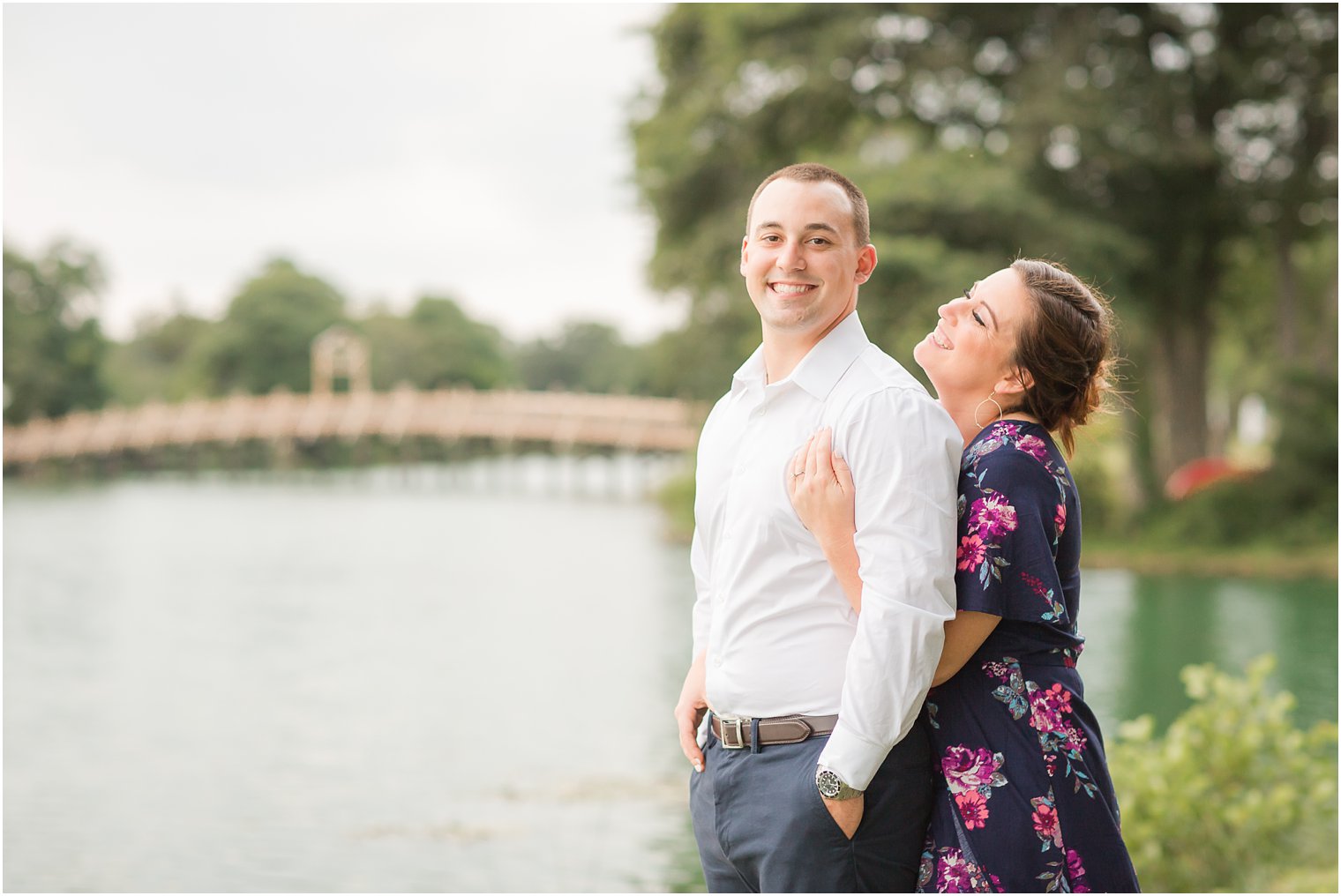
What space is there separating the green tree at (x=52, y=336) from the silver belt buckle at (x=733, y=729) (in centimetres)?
4125

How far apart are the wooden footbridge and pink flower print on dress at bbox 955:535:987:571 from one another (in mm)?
30484

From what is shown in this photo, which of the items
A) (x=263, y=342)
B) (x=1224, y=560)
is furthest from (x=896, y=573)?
(x=263, y=342)

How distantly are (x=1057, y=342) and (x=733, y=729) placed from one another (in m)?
0.74

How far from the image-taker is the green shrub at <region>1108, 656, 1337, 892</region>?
4.75 m

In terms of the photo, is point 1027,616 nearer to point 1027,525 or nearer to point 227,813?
point 1027,525

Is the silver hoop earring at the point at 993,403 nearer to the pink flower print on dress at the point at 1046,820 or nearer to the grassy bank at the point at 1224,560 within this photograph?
the pink flower print on dress at the point at 1046,820

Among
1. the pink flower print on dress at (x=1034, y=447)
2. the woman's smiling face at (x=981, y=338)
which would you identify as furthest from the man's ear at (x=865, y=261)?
the pink flower print on dress at (x=1034, y=447)

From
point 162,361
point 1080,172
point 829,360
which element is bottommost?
point 162,361

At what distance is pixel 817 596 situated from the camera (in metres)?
2.14

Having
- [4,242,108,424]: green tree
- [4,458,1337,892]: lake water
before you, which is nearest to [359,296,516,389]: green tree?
[4,242,108,424]: green tree

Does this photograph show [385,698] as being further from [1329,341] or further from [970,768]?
[1329,341]

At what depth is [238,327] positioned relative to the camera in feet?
172

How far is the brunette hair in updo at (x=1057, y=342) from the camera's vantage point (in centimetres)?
211

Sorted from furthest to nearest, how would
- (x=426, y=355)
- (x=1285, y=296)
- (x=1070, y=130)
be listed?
(x=426, y=355), (x=1285, y=296), (x=1070, y=130)
